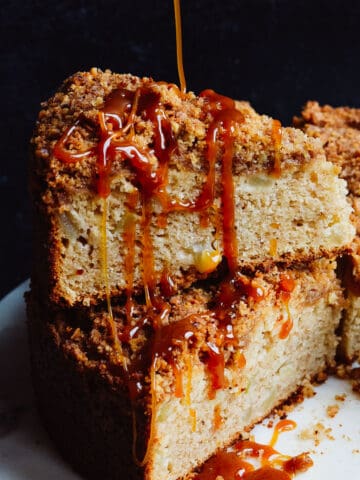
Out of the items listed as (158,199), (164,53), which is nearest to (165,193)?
(158,199)

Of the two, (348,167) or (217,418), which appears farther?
(348,167)

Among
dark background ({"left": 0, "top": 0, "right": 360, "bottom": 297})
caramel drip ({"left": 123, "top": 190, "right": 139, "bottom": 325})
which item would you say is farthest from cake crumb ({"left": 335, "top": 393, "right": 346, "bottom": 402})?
dark background ({"left": 0, "top": 0, "right": 360, "bottom": 297})

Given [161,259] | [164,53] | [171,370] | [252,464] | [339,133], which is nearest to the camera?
[171,370]

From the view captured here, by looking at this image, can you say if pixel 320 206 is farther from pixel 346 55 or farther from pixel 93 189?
pixel 346 55

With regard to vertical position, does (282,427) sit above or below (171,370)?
below

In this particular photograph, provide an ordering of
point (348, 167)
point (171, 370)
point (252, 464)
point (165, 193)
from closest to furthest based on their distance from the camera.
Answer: point (171, 370) < point (165, 193) < point (252, 464) < point (348, 167)

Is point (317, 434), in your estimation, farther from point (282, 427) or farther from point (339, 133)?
point (339, 133)

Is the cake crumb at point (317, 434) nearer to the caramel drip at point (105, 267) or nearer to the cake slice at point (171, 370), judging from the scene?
the cake slice at point (171, 370)

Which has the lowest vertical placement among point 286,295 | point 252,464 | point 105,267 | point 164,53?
point 252,464

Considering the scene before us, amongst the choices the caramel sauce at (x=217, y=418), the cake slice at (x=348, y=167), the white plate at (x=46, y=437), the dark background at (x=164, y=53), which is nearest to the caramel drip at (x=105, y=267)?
the caramel sauce at (x=217, y=418)
